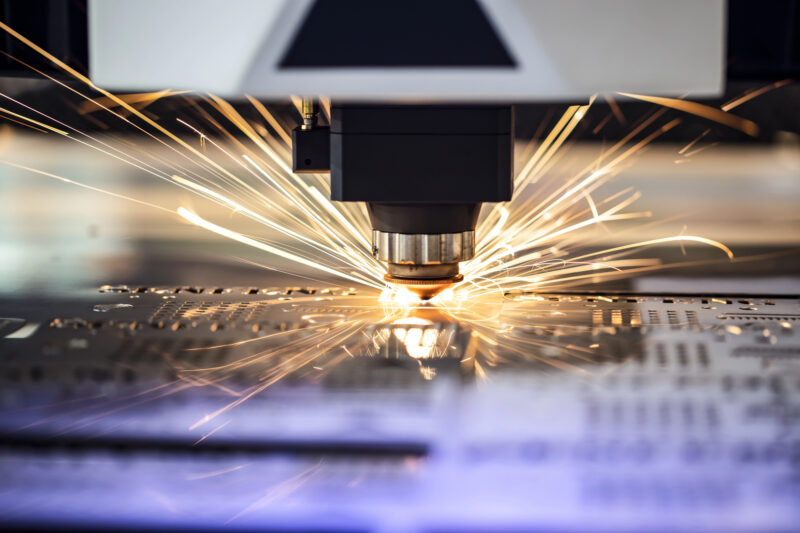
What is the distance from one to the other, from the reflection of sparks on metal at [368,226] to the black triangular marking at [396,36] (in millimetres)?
301

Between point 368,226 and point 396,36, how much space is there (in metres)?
0.58

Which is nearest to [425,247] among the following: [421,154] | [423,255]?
[423,255]

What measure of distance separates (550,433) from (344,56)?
1.02 feet

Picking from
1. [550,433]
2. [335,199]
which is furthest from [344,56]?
[550,433]

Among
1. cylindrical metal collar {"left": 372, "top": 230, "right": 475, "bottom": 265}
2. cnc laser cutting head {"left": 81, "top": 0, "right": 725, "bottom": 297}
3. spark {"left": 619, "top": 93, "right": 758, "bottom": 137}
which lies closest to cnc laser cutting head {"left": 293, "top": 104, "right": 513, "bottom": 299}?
cylindrical metal collar {"left": 372, "top": 230, "right": 475, "bottom": 265}

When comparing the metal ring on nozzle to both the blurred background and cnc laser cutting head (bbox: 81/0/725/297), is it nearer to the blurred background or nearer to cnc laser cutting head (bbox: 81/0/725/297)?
the blurred background

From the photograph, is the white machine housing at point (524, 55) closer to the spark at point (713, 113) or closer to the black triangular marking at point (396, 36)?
the black triangular marking at point (396, 36)

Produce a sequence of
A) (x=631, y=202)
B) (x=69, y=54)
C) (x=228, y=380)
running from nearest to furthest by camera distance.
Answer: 1. (x=228, y=380)
2. (x=69, y=54)
3. (x=631, y=202)

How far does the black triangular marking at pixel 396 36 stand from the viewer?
0.65 meters

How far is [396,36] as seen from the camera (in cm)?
65

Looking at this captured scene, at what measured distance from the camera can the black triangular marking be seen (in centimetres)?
65

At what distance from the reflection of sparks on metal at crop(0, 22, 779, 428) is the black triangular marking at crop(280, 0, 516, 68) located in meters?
0.30

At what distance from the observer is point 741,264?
1.23m

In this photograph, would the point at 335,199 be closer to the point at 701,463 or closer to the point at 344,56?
the point at 344,56
